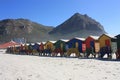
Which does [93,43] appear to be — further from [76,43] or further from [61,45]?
[61,45]

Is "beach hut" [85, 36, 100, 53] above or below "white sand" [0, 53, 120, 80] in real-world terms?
above

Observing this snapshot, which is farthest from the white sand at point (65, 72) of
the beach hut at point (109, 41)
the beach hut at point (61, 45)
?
the beach hut at point (61, 45)

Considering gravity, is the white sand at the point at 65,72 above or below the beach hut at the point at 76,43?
below

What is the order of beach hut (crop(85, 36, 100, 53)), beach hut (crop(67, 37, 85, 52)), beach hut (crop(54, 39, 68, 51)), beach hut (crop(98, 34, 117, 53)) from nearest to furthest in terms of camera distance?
beach hut (crop(98, 34, 117, 53)) → beach hut (crop(85, 36, 100, 53)) → beach hut (crop(67, 37, 85, 52)) → beach hut (crop(54, 39, 68, 51))

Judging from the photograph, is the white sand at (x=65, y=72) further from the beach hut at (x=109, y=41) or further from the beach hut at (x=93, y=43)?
the beach hut at (x=93, y=43)

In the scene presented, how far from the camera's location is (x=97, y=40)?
136 feet

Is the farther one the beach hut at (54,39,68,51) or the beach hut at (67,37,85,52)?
the beach hut at (54,39,68,51)

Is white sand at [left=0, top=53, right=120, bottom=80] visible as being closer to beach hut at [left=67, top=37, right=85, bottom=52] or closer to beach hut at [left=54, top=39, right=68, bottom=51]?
beach hut at [left=67, top=37, right=85, bottom=52]

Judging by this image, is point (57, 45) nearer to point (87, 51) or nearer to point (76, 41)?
point (76, 41)

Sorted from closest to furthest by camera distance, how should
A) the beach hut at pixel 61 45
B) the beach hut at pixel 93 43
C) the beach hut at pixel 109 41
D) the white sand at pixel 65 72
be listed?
1. the white sand at pixel 65 72
2. the beach hut at pixel 109 41
3. the beach hut at pixel 93 43
4. the beach hut at pixel 61 45

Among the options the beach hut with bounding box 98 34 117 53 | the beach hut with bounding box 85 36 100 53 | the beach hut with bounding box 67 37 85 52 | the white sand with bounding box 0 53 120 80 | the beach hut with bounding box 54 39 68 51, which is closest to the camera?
the white sand with bounding box 0 53 120 80

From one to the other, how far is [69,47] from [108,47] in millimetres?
12307

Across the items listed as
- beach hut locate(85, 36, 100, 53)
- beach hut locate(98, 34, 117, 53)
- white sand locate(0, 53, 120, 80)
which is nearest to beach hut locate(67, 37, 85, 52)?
beach hut locate(85, 36, 100, 53)

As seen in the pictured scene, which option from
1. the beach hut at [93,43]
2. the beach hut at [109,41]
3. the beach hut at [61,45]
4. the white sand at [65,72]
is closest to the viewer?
the white sand at [65,72]
